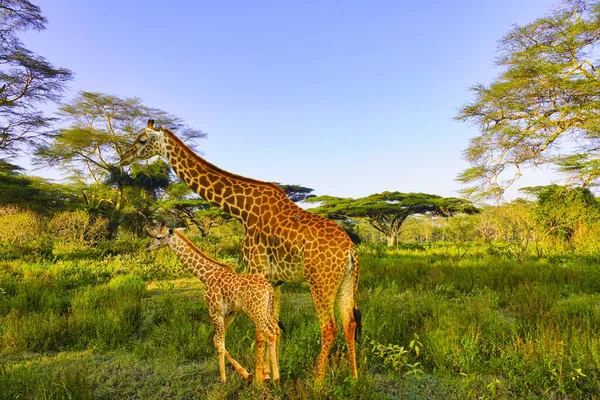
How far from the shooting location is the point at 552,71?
57.4ft

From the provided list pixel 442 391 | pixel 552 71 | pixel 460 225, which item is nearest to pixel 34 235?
pixel 442 391

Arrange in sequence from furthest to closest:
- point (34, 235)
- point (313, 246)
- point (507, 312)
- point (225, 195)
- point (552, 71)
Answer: point (34, 235) → point (552, 71) → point (507, 312) → point (225, 195) → point (313, 246)

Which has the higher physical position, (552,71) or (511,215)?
(552,71)

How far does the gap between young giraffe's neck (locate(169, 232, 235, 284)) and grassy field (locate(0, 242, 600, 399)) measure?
1.10 meters

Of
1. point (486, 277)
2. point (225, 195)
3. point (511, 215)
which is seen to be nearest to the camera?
point (225, 195)

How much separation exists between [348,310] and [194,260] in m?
1.50

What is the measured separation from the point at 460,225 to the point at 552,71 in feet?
78.3

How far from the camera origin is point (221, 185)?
3.17 m

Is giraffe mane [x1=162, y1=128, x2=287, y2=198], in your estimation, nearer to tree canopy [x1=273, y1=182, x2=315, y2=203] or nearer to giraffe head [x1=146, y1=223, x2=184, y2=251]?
giraffe head [x1=146, y1=223, x2=184, y2=251]

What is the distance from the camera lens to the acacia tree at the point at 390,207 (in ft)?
101

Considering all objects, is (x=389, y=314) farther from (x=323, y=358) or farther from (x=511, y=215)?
(x=511, y=215)

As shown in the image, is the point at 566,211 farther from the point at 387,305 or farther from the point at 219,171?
the point at 219,171

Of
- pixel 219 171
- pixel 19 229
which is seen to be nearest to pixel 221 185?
pixel 219 171

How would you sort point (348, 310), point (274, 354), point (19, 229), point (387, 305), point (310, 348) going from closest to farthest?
point (274, 354), point (348, 310), point (310, 348), point (387, 305), point (19, 229)
